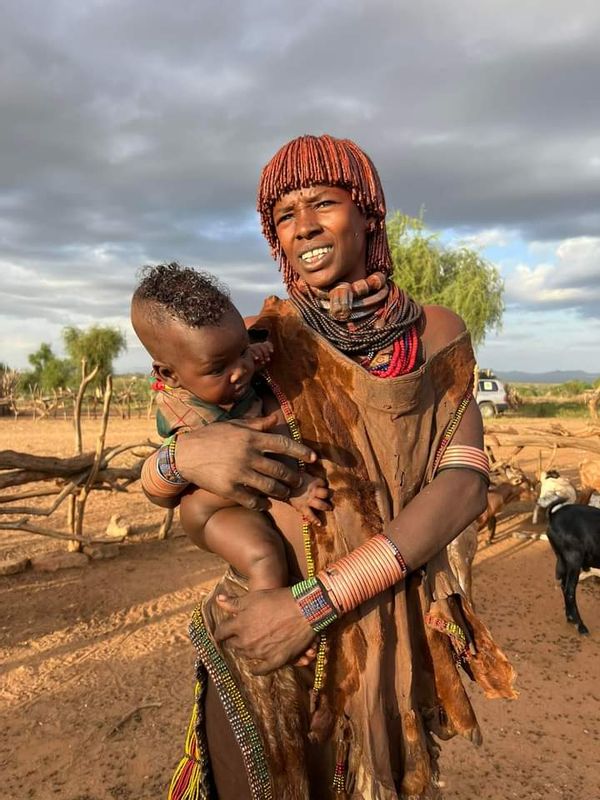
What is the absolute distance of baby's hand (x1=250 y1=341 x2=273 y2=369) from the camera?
4.60 feet

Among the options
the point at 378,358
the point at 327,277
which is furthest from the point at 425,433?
the point at 327,277

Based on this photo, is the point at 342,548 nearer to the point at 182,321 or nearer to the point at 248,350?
the point at 248,350

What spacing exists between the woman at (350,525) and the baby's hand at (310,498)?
0.14ft

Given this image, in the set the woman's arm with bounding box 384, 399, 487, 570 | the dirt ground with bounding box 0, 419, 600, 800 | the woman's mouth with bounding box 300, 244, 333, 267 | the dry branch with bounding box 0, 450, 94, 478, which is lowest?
the dirt ground with bounding box 0, 419, 600, 800

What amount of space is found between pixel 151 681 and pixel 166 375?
13.7 ft

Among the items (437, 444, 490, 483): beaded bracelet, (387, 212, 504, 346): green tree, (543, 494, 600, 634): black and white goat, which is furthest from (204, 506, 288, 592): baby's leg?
(387, 212, 504, 346): green tree

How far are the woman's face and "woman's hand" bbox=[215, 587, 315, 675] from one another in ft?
2.46

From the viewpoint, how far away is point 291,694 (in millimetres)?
1376

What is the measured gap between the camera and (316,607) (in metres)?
1.24

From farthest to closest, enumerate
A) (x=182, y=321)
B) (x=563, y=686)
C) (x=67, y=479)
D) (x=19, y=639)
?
(x=67, y=479)
(x=19, y=639)
(x=563, y=686)
(x=182, y=321)

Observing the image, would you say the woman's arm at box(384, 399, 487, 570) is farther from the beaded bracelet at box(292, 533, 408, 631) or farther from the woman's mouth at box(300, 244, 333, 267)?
the woman's mouth at box(300, 244, 333, 267)

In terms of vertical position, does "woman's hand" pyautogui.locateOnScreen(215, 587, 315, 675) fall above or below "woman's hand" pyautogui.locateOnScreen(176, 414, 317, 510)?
below

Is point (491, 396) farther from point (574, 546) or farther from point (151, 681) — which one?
point (151, 681)

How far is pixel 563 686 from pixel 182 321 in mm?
5089
